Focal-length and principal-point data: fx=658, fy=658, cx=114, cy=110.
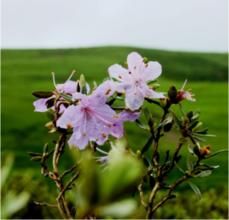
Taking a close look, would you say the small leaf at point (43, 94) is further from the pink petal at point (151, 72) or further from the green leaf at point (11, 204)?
the green leaf at point (11, 204)

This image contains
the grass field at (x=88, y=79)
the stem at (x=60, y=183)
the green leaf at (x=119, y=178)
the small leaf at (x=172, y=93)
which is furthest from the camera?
the grass field at (x=88, y=79)

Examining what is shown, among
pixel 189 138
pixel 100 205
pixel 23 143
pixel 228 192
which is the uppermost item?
pixel 100 205

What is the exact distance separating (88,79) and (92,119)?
21.7 ft

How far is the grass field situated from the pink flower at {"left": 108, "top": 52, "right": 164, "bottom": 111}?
4362 mm

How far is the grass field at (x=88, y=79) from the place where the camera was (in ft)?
19.4

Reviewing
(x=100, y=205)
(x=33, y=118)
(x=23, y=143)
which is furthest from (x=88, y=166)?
(x=33, y=118)

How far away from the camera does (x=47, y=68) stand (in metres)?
7.84

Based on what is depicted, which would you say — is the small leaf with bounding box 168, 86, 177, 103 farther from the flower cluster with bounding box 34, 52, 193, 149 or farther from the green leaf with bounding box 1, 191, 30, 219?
the green leaf with bounding box 1, 191, 30, 219

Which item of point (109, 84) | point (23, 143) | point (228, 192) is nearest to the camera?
point (109, 84)

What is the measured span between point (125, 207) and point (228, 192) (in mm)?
3364

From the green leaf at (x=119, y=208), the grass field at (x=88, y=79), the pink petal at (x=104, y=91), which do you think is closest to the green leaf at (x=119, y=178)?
the green leaf at (x=119, y=208)

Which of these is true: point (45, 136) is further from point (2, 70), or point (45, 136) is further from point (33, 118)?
point (2, 70)

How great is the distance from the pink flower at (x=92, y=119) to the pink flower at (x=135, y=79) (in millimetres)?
26

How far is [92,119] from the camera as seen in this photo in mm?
733
